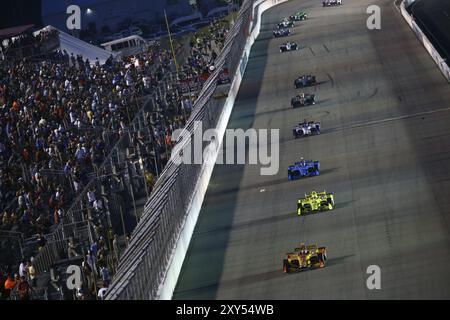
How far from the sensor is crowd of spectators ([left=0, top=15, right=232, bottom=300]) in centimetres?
4419

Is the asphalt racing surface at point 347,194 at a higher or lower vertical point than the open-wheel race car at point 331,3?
lower

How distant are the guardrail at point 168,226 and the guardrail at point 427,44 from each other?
13.2m

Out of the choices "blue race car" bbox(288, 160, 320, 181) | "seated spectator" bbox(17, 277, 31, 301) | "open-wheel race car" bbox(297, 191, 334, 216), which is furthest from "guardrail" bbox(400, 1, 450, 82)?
"seated spectator" bbox(17, 277, 31, 301)

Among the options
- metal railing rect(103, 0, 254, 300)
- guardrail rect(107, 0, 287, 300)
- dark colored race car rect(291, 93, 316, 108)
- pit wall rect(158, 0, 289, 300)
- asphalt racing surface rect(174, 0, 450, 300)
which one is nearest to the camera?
metal railing rect(103, 0, 254, 300)

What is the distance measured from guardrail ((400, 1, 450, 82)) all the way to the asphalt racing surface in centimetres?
48

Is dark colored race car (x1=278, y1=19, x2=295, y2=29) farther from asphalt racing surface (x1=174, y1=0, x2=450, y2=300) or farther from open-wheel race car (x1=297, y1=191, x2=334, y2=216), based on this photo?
open-wheel race car (x1=297, y1=191, x2=334, y2=216)

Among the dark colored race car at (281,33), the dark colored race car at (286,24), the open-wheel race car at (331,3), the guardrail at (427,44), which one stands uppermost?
the open-wheel race car at (331,3)

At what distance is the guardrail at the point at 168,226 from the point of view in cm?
3028

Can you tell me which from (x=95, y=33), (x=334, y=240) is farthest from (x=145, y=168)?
(x=95, y=33)

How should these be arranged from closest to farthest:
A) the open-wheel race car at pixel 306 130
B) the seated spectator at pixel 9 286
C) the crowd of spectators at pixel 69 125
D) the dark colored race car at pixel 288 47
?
the seated spectator at pixel 9 286
the crowd of spectators at pixel 69 125
the open-wheel race car at pixel 306 130
the dark colored race car at pixel 288 47

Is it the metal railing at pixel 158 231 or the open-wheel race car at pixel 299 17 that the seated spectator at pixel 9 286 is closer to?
the metal railing at pixel 158 231

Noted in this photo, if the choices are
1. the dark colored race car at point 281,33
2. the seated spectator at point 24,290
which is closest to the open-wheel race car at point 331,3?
the dark colored race car at point 281,33
